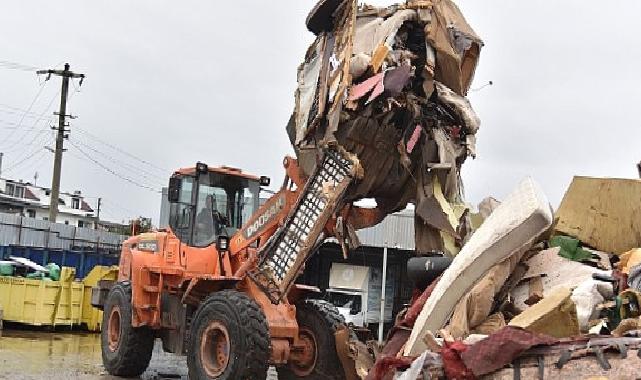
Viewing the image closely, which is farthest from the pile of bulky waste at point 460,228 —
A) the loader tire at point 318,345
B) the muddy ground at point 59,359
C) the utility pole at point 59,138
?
the utility pole at point 59,138

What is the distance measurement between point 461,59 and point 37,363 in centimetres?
836

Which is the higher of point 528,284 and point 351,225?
point 351,225

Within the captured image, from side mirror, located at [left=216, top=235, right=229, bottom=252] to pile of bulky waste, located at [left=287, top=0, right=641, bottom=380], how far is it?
2780 millimetres

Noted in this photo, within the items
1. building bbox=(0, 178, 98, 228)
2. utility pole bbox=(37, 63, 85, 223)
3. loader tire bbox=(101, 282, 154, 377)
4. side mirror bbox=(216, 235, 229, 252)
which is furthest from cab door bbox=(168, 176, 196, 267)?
building bbox=(0, 178, 98, 228)

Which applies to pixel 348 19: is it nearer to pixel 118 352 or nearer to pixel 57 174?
pixel 118 352

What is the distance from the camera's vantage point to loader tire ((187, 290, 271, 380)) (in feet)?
26.3

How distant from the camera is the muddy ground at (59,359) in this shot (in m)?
10.8

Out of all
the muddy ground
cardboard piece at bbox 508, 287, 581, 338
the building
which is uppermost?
the building

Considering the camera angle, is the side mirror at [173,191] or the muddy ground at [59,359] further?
the muddy ground at [59,359]

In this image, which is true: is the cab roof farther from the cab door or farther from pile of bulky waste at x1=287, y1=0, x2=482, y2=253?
pile of bulky waste at x1=287, y1=0, x2=482, y2=253

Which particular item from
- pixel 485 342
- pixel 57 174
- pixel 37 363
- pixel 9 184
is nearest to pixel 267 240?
pixel 37 363

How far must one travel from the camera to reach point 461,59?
6879mm

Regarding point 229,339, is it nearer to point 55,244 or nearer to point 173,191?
point 173,191

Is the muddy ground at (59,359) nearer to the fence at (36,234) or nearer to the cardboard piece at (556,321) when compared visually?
the cardboard piece at (556,321)
